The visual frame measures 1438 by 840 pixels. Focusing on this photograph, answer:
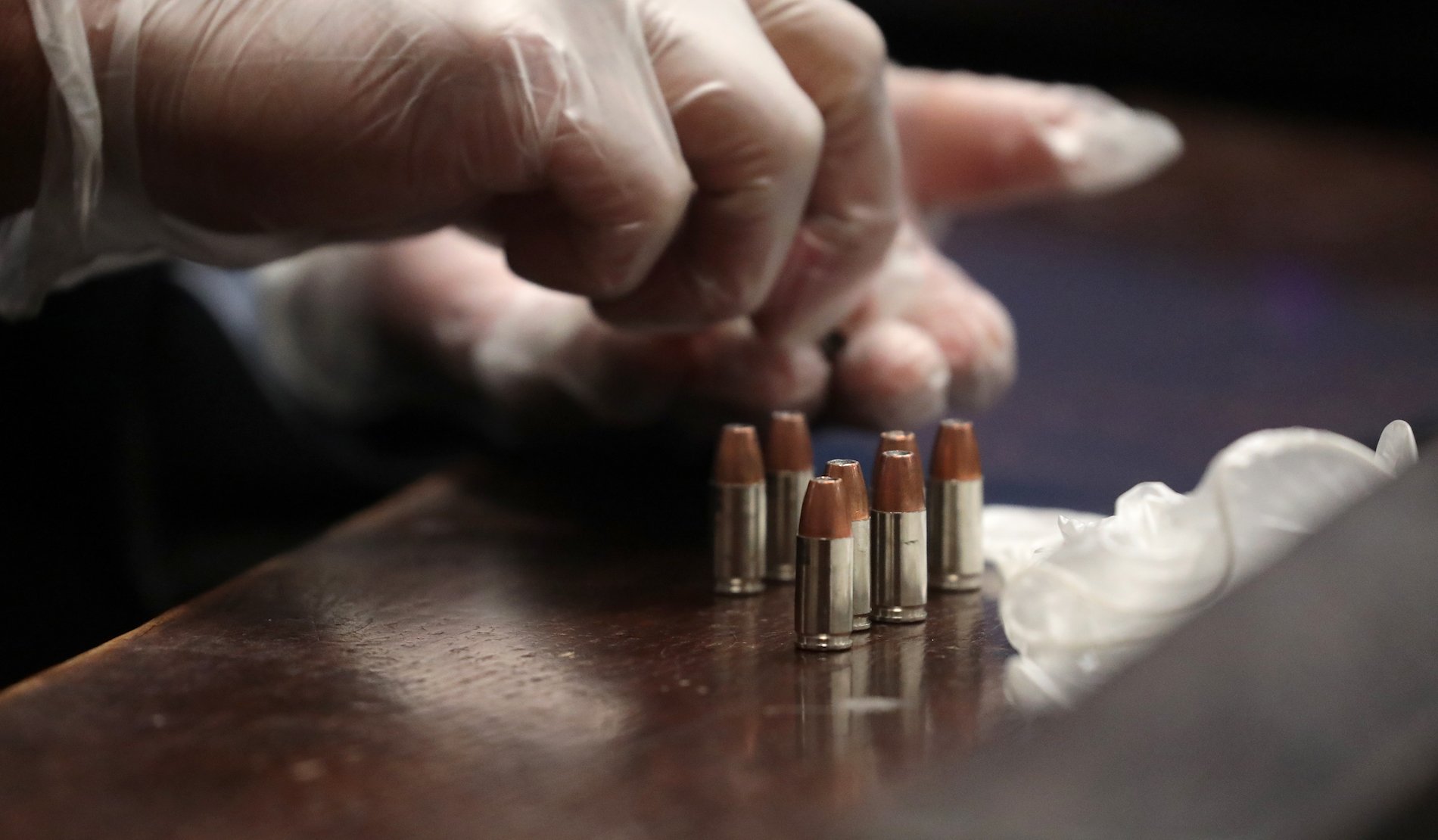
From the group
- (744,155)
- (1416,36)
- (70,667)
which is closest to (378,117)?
(744,155)

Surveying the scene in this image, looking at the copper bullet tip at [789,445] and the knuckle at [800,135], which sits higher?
the knuckle at [800,135]

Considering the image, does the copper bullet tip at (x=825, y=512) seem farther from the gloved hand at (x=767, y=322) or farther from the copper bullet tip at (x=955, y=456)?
the gloved hand at (x=767, y=322)

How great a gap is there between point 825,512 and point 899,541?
112mm

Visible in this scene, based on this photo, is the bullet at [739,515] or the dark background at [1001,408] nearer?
the bullet at [739,515]

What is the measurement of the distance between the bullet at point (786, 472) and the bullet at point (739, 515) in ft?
0.16

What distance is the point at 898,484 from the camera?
127 centimetres

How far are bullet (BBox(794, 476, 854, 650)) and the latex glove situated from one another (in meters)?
0.43

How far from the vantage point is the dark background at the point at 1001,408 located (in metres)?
2.19

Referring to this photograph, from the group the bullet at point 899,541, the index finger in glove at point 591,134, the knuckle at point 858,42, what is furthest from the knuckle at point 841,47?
the bullet at point 899,541

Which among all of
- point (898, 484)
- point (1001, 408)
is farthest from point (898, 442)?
point (1001, 408)

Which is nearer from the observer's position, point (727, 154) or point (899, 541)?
point (899, 541)

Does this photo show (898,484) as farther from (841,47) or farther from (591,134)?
(841,47)

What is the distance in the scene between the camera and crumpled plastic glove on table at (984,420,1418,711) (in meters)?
1.01

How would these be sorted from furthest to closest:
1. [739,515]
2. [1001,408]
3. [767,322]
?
[1001,408] < [767,322] < [739,515]
